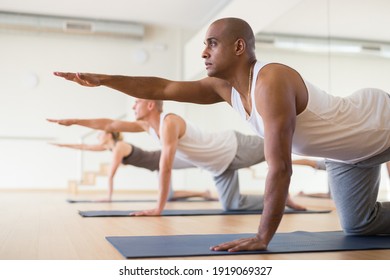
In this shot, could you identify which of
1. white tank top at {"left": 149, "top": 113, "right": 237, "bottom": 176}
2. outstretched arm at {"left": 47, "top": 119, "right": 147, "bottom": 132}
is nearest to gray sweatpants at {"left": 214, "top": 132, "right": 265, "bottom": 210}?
white tank top at {"left": 149, "top": 113, "right": 237, "bottom": 176}

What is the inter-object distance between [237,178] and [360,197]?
6.05ft

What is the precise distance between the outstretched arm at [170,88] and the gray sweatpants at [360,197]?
0.66 metres

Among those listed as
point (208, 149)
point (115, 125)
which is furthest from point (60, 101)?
point (208, 149)

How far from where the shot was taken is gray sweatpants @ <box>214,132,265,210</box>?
4.12 metres

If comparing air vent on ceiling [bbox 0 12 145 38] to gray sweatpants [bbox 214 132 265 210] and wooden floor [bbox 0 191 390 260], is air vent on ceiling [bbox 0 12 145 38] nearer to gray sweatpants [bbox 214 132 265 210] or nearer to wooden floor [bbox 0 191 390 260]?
gray sweatpants [bbox 214 132 265 210]

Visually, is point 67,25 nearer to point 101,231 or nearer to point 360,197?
point 101,231

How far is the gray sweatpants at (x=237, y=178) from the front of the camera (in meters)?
4.12

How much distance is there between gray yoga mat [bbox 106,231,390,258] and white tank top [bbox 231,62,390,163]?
36 cm

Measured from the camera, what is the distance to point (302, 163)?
4.99m

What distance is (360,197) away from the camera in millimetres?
2375
